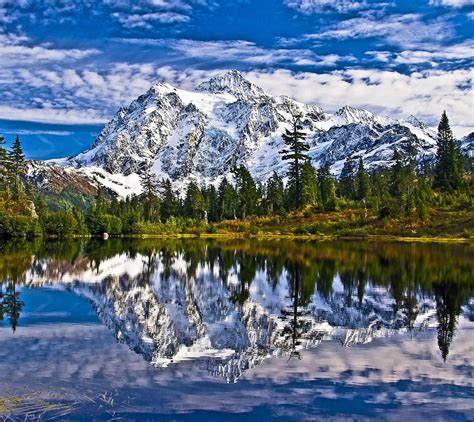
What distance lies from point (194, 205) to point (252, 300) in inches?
5366

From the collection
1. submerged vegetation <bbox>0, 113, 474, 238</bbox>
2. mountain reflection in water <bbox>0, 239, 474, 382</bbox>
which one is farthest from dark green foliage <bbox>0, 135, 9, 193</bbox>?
mountain reflection in water <bbox>0, 239, 474, 382</bbox>

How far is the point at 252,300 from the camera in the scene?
30609 millimetres

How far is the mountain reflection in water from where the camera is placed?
20703 millimetres

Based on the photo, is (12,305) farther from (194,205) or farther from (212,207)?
(212,207)

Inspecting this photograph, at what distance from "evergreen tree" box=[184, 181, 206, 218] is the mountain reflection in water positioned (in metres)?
111

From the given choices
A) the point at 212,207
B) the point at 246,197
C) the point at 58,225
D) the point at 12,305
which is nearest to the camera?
the point at 12,305

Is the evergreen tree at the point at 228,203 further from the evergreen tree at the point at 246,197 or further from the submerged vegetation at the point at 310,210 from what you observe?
the evergreen tree at the point at 246,197

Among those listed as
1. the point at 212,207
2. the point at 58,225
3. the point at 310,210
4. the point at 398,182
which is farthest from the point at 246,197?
the point at 58,225

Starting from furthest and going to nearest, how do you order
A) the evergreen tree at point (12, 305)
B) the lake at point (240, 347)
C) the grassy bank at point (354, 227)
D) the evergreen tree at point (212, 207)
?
the evergreen tree at point (212, 207)
the grassy bank at point (354, 227)
the evergreen tree at point (12, 305)
the lake at point (240, 347)

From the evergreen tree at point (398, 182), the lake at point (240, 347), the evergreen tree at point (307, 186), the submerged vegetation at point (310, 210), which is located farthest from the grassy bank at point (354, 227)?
the lake at point (240, 347)

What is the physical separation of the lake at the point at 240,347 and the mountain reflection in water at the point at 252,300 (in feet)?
0.31

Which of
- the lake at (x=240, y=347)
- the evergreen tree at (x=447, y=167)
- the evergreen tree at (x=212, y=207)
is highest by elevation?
the evergreen tree at (x=447, y=167)

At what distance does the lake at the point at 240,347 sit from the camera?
1412cm

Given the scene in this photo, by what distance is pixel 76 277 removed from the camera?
140 feet
